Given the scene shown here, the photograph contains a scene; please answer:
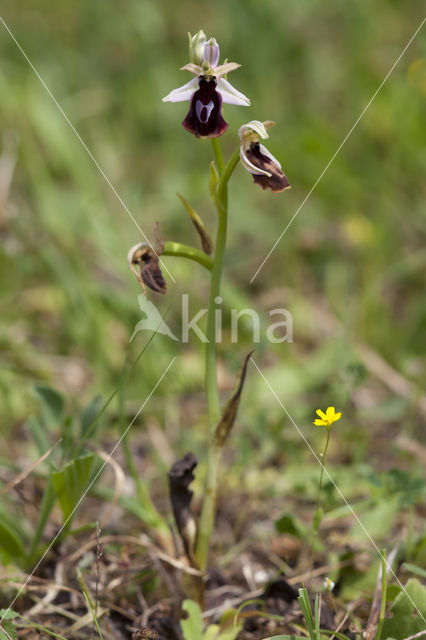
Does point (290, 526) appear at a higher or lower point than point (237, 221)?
lower

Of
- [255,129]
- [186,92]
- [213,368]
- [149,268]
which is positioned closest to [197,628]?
[213,368]

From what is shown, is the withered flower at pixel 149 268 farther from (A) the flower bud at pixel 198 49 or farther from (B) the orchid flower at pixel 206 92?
(A) the flower bud at pixel 198 49

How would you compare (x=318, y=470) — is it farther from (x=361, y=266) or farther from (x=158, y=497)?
(x=361, y=266)

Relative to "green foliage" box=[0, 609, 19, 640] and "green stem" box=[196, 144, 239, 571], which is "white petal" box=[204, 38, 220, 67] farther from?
"green foliage" box=[0, 609, 19, 640]

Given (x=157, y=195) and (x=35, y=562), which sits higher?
(x=157, y=195)

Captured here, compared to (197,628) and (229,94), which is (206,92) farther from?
(197,628)

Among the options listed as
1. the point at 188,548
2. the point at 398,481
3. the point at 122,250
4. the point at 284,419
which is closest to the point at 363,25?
the point at 122,250

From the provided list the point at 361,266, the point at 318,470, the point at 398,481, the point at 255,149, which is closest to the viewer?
the point at 255,149
